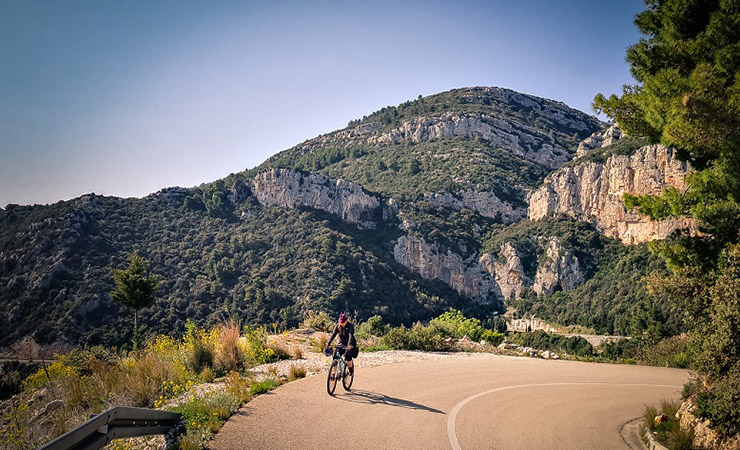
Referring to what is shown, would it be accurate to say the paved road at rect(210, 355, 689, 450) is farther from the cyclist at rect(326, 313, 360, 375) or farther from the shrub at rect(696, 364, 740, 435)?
the shrub at rect(696, 364, 740, 435)

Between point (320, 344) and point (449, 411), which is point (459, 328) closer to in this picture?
point (320, 344)

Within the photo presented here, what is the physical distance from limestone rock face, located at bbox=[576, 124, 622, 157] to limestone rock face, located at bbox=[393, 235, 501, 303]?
5054 cm

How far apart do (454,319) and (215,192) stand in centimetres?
7316

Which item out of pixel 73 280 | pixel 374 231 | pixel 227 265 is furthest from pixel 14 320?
pixel 374 231

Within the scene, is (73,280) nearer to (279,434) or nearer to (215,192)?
(215,192)

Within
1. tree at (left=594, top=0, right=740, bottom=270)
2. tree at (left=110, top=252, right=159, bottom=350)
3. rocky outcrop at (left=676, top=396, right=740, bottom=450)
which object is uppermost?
tree at (left=594, top=0, right=740, bottom=270)

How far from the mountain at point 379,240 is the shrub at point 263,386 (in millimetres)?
31084

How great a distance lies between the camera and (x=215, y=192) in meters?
82.6

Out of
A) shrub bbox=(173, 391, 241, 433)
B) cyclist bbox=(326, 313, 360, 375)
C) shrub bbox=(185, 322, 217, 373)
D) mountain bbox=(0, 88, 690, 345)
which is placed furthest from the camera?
mountain bbox=(0, 88, 690, 345)

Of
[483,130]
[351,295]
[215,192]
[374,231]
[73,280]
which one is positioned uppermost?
[483,130]

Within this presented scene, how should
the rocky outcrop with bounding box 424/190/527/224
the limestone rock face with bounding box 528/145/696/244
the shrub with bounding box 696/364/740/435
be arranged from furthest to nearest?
the rocky outcrop with bounding box 424/190/527/224, the limestone rock face with bounding box 528/145/696/244, the shrub with bounding box 696/364/740/435

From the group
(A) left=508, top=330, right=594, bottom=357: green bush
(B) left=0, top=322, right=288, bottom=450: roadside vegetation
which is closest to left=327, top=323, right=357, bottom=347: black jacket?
(B) left=0, top=322, right=288, bottom=450: roadside vegetation

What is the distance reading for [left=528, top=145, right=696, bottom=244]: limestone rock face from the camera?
71875mm

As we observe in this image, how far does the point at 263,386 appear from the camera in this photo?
838 centimetres
